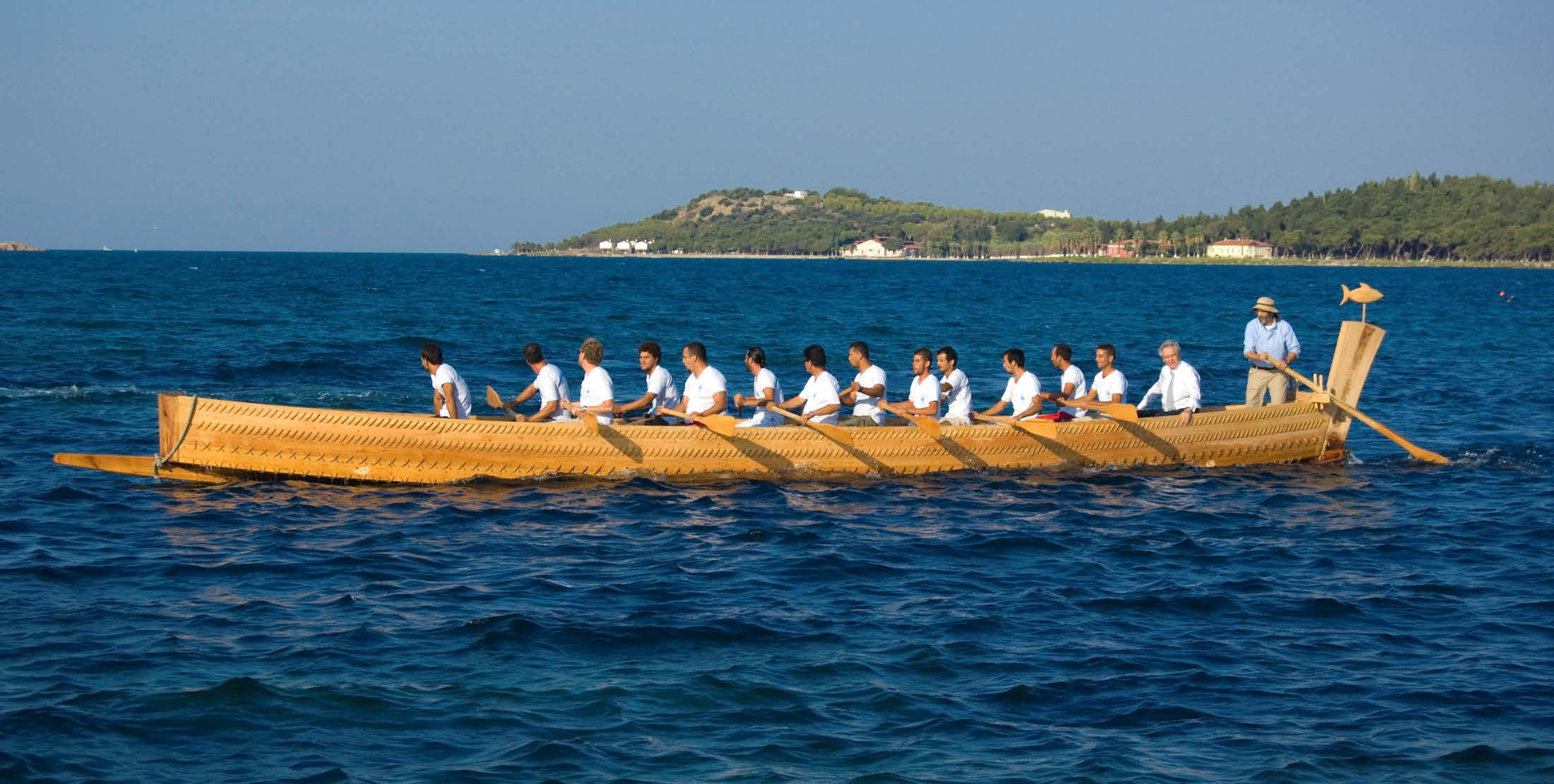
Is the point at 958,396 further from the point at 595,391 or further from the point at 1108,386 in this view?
the point at 595,391

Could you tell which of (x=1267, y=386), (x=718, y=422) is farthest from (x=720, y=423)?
(x=1267, y=386)

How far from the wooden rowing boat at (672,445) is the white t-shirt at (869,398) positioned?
607mm

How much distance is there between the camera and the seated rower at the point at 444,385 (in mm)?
13805

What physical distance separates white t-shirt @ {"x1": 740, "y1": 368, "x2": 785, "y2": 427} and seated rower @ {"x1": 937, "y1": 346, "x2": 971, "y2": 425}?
203 cm

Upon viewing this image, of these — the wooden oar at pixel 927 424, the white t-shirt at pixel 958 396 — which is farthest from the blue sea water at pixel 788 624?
the white t-shirt at pixel 958 396

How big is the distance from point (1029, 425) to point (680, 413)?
4.02 m

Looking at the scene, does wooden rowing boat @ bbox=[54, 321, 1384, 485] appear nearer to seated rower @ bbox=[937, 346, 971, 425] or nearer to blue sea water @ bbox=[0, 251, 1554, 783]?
blue sea water @ bbox=[0, 251, 1554, 783]

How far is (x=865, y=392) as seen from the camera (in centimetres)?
1526

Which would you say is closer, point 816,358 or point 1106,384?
point 816,358

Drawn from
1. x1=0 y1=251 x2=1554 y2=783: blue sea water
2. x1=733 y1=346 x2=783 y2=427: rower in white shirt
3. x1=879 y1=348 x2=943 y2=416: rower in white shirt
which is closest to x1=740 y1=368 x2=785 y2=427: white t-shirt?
x1=733 y1=346 x2=783 y2=427: rower in white shirt

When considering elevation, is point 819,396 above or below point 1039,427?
above

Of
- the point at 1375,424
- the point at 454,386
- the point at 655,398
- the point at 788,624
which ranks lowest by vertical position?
the point at 788,624

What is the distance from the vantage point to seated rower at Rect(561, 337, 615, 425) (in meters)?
14.2

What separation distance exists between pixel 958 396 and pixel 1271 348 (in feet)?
13.7
